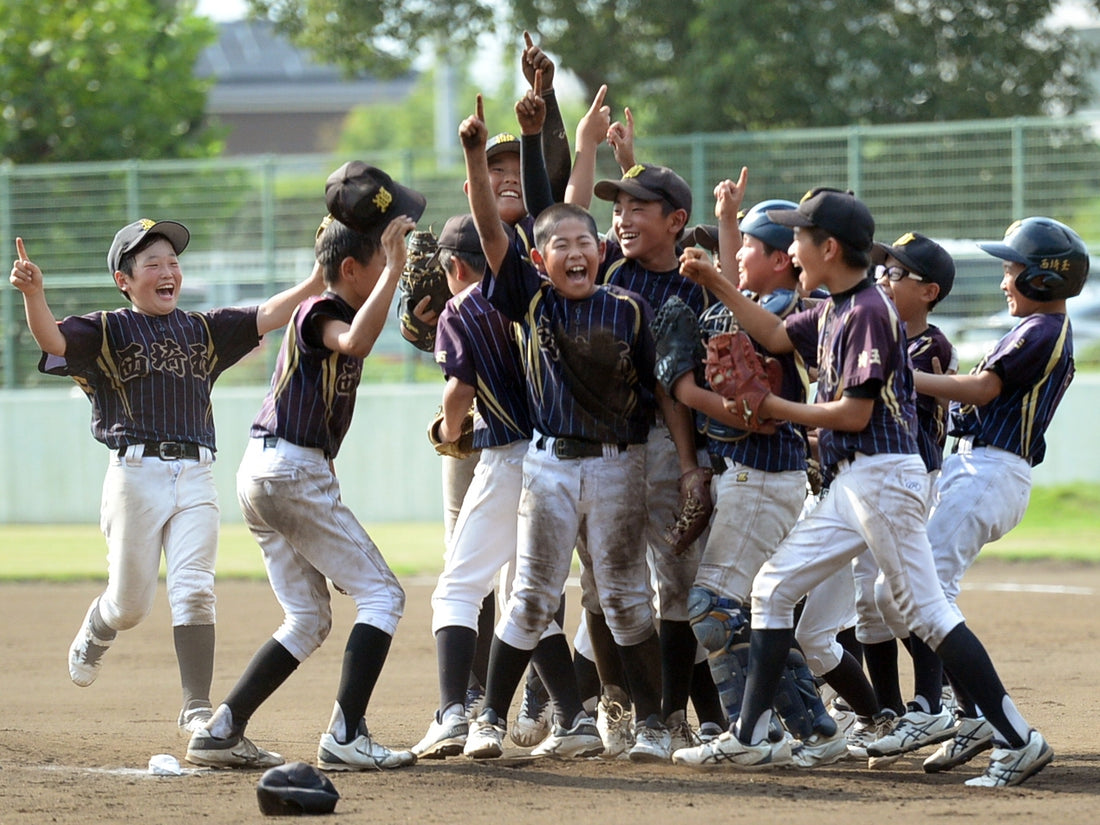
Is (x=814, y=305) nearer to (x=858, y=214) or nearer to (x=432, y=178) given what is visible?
(x=858, y=214)

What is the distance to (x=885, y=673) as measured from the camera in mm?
6082

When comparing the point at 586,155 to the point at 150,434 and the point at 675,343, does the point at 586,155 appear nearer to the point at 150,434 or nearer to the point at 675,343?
the point at 675,343

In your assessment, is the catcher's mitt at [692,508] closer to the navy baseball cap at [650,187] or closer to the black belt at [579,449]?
the black belt at [579,449]

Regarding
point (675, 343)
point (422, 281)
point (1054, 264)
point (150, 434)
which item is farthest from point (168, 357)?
point (1054, 264)

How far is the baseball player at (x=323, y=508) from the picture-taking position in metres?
5.48

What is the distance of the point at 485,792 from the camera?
5117 mm

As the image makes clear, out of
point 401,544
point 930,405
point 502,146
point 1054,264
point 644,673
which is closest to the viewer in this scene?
point 644,673

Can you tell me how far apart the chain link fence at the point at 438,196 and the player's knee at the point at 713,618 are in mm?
10688

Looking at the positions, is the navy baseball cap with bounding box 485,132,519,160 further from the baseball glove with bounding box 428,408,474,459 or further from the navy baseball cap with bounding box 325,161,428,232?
the baseball glove with bounding box 428,408,474,459

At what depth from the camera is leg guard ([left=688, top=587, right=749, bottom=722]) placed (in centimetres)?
536

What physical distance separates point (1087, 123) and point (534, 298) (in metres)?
11.3

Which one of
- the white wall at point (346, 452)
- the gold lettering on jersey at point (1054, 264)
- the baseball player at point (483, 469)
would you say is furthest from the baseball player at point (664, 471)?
the white wall at point (346, 452)

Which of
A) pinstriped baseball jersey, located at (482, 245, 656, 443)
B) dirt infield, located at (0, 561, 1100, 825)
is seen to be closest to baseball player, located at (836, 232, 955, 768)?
dirt infield, located at (0, 561, 1100, 825)

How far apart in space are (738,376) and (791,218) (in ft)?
1.91
